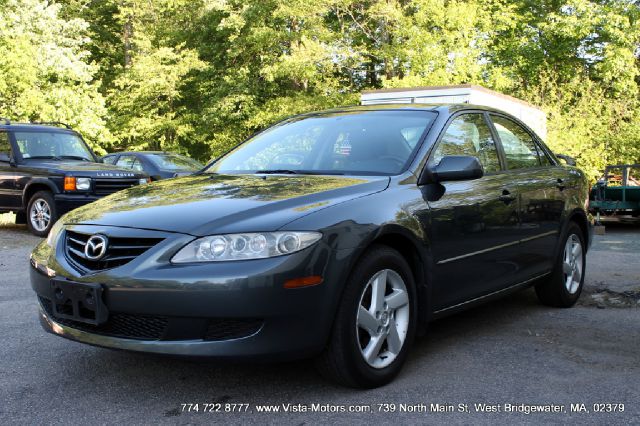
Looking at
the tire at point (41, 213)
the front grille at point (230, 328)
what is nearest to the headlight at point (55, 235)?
the front grille at point (230, 328)

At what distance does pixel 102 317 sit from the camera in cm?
315

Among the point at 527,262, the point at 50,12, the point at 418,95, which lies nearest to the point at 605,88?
the point at 418,95

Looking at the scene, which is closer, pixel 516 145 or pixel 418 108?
pixel 418 108

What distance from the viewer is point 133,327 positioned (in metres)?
3.17

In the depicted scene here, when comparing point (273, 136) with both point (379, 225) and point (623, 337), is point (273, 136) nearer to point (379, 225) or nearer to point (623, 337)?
point (379, 225)

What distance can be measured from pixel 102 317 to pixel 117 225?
0.45 meters

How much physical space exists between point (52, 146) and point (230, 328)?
9.51 meters

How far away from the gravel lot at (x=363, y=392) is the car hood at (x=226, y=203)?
66cm

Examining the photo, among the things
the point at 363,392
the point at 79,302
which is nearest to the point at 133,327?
the point at 79,302

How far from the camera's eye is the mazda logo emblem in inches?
127

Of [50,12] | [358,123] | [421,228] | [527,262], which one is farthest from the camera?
[50,12]

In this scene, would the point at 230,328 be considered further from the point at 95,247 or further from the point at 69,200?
the point at 69,200

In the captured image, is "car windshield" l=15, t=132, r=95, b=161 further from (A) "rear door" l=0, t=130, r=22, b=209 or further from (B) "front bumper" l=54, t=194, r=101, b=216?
(B) "front bumper" l=54, t=194, r=101, b=216

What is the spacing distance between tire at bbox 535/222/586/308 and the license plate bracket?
355cm
